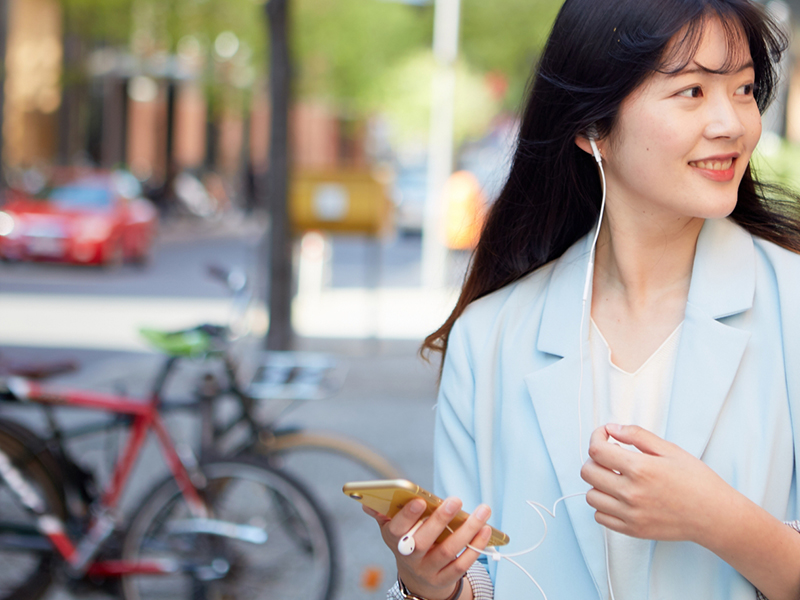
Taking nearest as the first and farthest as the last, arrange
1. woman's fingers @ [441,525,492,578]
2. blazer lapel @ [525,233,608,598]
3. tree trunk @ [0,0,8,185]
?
woman's fingers @ [441,525,492,578]
blazer lapel @ [525,233,608,598]
tree trunk @ [0,0,8,185]

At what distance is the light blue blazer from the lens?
1.55 m

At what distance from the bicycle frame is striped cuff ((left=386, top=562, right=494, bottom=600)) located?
1.99m

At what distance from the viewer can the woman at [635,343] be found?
1.46 m

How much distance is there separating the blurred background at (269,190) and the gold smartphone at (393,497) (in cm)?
84

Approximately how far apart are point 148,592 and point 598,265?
104 inches

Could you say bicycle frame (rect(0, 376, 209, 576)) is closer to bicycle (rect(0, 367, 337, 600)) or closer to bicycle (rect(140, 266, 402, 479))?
bicycle (rect(0, 367, 337, 600))

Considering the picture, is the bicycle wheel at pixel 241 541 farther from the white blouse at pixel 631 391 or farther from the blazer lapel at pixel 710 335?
the blazer lapel at pixel 710 335

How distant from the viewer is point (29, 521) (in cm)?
367

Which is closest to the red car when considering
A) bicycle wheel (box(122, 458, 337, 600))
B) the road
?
the road

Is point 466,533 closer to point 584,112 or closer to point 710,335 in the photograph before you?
point 710,335

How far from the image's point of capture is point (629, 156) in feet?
5.43

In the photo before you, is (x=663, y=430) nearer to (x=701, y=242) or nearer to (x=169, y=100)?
(x=701, y=242)

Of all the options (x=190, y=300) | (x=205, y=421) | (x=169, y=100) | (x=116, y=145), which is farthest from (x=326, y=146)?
(x=205, y=421)

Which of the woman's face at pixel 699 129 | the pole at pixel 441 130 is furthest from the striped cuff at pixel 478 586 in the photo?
the pole at pixel 441 130
